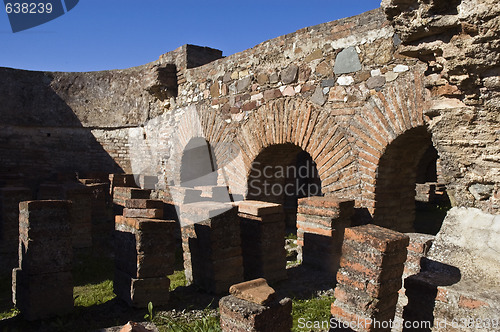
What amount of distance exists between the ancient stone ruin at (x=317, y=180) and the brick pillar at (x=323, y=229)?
17mm

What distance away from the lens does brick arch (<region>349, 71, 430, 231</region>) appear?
180 inches

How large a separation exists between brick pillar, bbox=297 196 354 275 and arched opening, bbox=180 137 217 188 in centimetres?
403

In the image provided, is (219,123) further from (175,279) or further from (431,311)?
(431,311)

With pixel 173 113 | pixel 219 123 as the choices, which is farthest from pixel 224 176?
pixel 173 113

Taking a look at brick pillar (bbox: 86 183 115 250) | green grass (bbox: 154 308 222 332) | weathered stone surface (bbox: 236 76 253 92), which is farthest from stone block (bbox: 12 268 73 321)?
weathered stone surface (bbox: 236 76 253 92)

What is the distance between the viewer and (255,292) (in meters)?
3.10

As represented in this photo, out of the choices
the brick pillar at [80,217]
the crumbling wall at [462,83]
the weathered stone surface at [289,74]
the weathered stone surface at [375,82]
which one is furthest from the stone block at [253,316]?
the brick pillar at [80,217]

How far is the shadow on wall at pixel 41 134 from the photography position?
37.2 ft

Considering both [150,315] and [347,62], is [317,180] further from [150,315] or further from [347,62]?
[150,315]

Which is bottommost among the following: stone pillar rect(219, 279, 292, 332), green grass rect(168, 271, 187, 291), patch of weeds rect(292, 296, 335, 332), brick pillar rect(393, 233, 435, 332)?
patch of weeds rect(292, 296, 335, 332)

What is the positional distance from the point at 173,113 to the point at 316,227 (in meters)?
5.35

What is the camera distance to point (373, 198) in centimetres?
502

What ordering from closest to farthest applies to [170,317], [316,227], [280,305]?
[280,305] < [170,317] < [316,227]

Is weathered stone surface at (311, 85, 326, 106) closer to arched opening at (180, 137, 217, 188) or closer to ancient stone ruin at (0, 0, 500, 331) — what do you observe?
ancient stone ruin at (0, 0, 500, 331)
